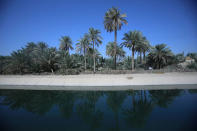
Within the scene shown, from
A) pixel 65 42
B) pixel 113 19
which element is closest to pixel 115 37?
pixel 113 19

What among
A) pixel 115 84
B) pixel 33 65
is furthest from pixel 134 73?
pixel 33 65

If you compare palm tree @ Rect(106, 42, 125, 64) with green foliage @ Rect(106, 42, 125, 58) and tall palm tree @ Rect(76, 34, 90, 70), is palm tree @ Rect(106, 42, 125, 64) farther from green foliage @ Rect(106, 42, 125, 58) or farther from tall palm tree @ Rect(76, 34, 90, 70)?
tall palm tree @ Rect(76, 34, 90, 70)

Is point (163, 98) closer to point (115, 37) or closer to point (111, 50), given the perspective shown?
point (115, 37)

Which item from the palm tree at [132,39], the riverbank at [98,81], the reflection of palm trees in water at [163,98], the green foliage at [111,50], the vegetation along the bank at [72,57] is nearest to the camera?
the reflection of palm trees in water at [163,98]

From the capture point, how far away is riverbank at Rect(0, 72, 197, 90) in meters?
14.4

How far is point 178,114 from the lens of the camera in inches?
240

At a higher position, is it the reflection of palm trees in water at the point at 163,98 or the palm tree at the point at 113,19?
the palm tree at the point at 113,19

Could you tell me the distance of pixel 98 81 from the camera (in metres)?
15.5

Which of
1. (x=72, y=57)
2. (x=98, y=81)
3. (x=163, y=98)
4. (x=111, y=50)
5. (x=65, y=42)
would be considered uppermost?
(x=65, y=42)

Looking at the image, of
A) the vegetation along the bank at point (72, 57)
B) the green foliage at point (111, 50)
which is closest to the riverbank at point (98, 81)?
the vegetation along the bank at point (72, 57)

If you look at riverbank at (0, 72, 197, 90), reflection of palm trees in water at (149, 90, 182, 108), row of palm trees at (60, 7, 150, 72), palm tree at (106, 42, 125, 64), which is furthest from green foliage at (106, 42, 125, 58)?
reflection of palm trees in water at (149, 90, 182, 108)

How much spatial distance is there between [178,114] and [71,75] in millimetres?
15132

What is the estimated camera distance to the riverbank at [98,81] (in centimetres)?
1441

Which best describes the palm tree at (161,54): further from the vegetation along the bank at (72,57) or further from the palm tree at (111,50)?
the palm tree at (111,50)
